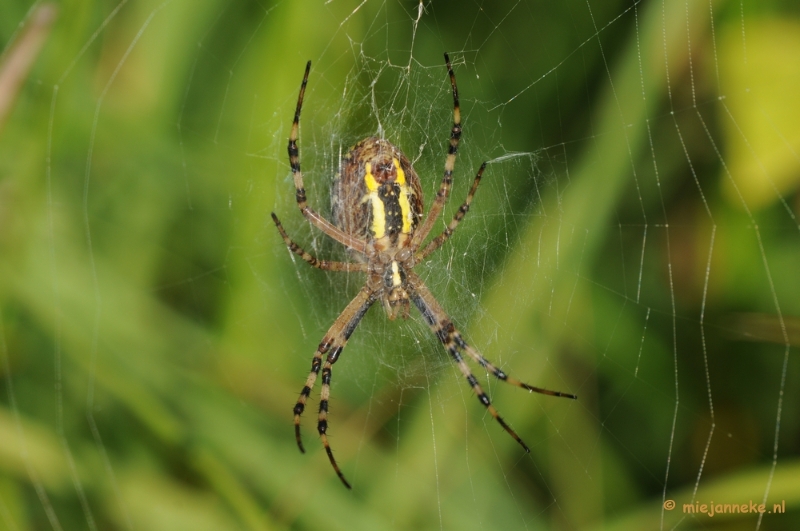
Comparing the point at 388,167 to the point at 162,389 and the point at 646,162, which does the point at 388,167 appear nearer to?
the point at 646,162

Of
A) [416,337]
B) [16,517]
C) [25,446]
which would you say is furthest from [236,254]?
[16,517]

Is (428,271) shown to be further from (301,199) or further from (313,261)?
(301,199)

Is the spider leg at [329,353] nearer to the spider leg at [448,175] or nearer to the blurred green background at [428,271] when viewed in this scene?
the blurred green background at [428,271]

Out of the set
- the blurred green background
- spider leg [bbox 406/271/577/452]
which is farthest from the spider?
the blurred green background

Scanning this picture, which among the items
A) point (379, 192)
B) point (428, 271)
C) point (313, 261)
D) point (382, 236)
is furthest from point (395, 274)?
point (379, 192)

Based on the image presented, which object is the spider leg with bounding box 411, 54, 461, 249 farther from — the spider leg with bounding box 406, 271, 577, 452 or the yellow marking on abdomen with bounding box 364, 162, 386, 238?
the spider leg with bounding box 406, 271, 577, 452

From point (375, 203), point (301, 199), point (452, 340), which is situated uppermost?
point (301, 199)
